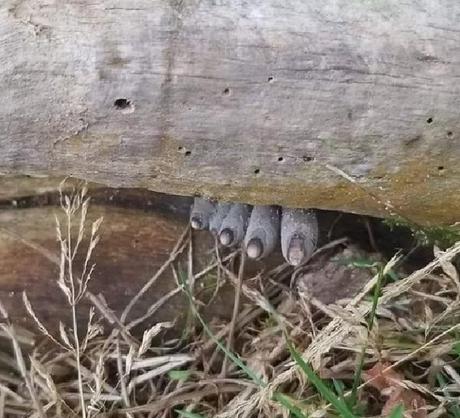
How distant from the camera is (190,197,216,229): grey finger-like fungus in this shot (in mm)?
1822

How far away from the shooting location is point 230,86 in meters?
1.40

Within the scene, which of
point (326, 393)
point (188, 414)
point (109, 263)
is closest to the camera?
point (326, 393)

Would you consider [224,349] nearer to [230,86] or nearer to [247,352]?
[247,352]

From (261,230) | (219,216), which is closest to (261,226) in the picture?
(261,230)

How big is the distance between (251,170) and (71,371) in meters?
0.79

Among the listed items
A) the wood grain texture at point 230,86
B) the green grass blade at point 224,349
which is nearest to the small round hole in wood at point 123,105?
the wood grain texture at point 230,86

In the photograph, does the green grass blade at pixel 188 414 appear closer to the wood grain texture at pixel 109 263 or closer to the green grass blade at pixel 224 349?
the green grass blade at pixel 224 349

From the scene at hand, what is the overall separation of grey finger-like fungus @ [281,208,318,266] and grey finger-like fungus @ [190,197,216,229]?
0.58 feet

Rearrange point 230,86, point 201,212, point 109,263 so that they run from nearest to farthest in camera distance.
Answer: point 230,86 < point 201,212 < point 109,263

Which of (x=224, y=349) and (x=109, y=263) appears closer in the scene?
(x=224, y=349)

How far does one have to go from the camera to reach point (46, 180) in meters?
1.88

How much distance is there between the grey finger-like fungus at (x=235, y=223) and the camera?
1.80m

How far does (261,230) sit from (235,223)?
72 mm

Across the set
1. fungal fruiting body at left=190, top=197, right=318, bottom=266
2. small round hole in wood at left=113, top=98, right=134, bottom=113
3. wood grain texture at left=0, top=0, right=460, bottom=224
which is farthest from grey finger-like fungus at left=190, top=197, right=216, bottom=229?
small round hole in wood at left=113, top=98, right=134, bottom=113
